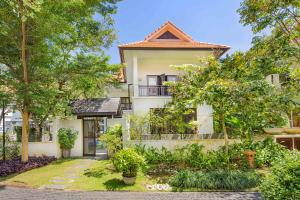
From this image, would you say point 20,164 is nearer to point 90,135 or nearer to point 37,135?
point 37,135

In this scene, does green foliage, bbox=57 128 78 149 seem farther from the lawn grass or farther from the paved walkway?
the paved walkway

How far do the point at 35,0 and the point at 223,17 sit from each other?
9340mm

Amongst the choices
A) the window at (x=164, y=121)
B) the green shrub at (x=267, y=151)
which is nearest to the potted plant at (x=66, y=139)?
the window at (x=164, y=121)

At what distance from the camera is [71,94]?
21.8 metres

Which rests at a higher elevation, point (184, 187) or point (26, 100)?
point (26, 100)

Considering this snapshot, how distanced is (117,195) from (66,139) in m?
9.96

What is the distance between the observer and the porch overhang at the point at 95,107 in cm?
2002

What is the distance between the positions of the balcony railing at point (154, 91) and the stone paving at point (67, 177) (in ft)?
23.9

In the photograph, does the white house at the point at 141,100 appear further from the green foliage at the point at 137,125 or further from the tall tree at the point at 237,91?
the tall tree at the point at 237,91

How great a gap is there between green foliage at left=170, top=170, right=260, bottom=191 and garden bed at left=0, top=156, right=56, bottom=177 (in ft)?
29.1

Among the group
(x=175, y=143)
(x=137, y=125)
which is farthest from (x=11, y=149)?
(x=175, y=143)

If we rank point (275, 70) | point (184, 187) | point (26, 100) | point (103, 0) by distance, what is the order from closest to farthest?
1. point (275, 70)
2. point (184, 187)
3. point (26, 100)
4. point (103, 0)

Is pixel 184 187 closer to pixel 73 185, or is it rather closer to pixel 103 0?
pixel 73 185

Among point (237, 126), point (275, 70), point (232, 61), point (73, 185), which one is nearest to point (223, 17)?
point (232, 61)
